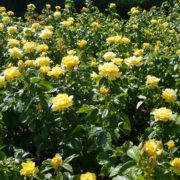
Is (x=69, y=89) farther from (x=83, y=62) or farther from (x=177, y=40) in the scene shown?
(x=177, y=40)

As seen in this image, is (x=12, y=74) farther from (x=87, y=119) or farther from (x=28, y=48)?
(x=28, y=48)

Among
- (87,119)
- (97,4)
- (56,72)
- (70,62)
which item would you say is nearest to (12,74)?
(56,72)

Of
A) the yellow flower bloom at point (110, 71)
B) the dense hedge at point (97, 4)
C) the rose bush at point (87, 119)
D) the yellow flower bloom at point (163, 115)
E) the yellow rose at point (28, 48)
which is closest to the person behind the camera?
the rose bush at point (87, 119)

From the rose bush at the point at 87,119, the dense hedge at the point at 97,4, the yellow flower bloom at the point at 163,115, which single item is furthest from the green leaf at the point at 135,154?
the dense hedge at the point at 97,4

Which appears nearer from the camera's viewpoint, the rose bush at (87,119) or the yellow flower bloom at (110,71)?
the rose bush at (87,119)

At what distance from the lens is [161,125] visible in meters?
2.40

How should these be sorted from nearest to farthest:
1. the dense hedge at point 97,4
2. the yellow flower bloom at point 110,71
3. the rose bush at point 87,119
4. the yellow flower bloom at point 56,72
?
1. the rose bush at point 87,119
2. the yellow flower bloom at point 110,71
3. the yellow flower bloom at point 56,72
4. the dense hedge at point 97,4

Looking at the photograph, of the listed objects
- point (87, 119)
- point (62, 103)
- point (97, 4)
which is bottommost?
point (97, 4)

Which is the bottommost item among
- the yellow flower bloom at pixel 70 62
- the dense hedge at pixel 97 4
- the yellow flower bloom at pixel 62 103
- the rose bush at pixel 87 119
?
the dense hedge at pixel 97 4

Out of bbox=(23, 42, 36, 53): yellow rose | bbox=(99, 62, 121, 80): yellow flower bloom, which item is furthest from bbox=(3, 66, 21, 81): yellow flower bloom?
bbox=(23, 42, 36, 53): yellow rose

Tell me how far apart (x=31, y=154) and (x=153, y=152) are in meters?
1.35

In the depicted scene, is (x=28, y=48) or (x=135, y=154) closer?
(x=135, y=154)

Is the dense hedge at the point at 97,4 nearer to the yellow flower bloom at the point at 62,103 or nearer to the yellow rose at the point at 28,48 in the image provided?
the yellow rose at the point at 28,48

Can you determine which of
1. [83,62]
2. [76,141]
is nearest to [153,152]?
[76,141]
